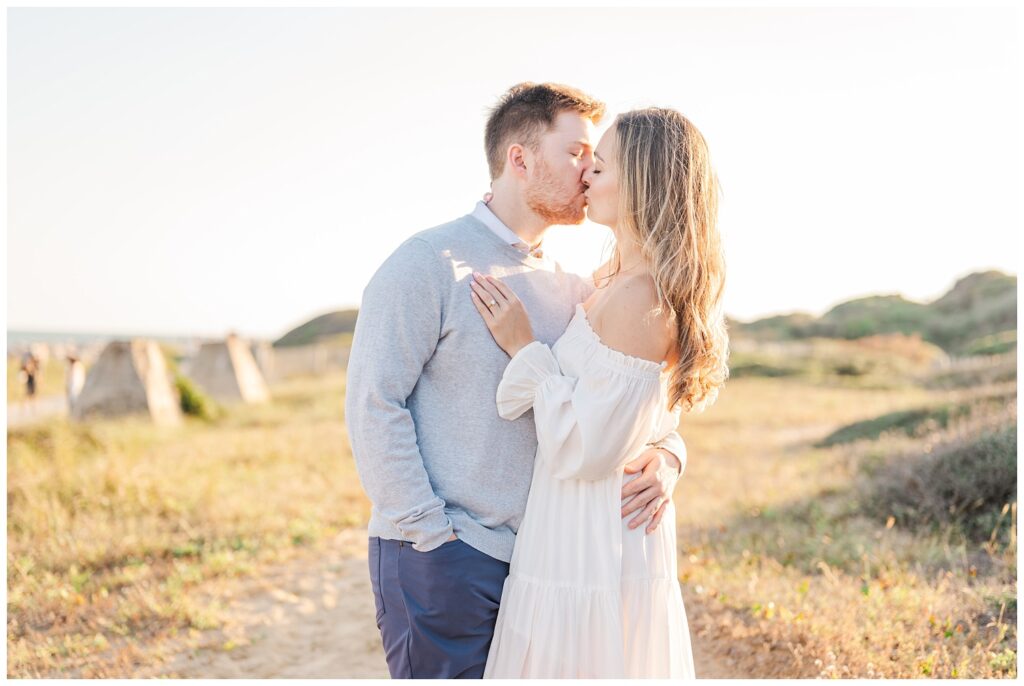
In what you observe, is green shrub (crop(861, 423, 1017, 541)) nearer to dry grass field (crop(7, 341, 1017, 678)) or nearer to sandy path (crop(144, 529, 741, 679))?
dry grass field (crop(7, 341, 1017, 678))

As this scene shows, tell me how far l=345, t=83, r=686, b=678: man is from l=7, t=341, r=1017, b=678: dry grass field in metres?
2.42

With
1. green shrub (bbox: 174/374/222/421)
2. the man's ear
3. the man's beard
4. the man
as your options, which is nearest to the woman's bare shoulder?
the man

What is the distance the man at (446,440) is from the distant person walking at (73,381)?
10.4 m

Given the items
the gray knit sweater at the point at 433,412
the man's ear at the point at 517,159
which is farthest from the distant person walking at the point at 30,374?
the man's ear at the point at 517,159

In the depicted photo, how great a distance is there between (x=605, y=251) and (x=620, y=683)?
1498 mm

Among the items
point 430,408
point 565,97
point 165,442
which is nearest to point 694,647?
point 430,408

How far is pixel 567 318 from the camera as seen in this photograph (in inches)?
128

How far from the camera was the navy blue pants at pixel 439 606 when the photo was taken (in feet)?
9.28

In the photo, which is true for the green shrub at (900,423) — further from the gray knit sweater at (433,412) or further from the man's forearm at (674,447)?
the gray knit sweater at (433,412)

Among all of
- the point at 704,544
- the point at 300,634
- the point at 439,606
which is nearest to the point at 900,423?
the point at 704,544

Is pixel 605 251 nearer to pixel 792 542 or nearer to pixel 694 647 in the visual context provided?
pixel 694 647

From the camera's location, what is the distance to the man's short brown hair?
3172 millimetres

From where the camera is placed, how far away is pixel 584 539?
2.88 metres

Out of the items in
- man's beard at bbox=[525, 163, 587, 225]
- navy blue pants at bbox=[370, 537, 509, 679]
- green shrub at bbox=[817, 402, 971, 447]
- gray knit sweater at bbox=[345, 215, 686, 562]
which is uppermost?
man's beard at bbox=[525, 163, 587, 225]
